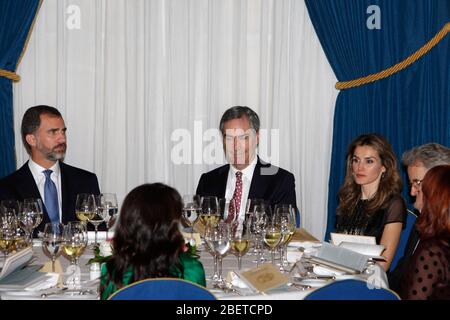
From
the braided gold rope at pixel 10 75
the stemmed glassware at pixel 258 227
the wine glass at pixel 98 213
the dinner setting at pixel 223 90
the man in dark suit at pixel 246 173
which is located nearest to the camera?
the stemmed glassware at pixel 258 227

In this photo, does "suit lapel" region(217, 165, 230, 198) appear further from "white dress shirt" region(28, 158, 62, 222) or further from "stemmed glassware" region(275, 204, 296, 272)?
"stemmed glassware" region(275, 204, 296, 272)

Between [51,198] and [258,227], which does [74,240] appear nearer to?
[258,227]

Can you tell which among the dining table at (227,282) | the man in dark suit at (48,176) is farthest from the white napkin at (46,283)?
the man in dark suit at (48,176)

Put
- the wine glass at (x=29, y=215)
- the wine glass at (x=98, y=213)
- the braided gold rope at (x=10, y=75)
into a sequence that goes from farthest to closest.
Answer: the braided gold rope at (x=10, y=75) < the wine glass at (x=98, y=213) < the wine glass at (x=29, y=215)

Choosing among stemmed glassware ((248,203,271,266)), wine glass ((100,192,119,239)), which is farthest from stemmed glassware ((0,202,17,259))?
stemmed glassware ((248,203,271,266))

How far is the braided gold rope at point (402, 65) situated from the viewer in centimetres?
457

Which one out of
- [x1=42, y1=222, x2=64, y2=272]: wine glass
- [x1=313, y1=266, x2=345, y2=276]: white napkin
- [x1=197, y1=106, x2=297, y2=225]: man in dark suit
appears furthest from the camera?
[x1=197, y1=106, x2=297, y2=225]: man in dark suit

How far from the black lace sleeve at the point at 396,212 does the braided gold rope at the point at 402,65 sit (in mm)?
1491

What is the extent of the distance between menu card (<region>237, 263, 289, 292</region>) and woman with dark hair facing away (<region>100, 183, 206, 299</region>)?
364 mm

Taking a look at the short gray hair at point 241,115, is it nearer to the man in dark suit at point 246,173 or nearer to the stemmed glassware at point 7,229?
the man in dark suit at point 246,173

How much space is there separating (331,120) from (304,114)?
0.21 meters

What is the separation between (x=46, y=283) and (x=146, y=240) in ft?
1.85

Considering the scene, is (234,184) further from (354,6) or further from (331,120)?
(354,6)

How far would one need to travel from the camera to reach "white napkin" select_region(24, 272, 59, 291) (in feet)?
7.73
